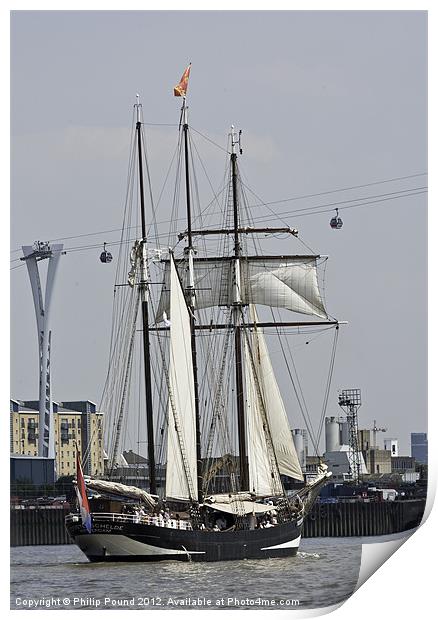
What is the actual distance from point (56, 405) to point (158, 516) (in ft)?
9.16

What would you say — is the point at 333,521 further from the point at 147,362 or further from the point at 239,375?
the point at 147,362

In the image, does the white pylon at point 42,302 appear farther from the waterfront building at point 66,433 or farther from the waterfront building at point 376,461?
the waterfront building at point 376,461

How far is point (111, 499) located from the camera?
13.2m

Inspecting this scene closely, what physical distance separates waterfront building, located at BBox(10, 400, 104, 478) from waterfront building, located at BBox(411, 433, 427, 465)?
2270mm

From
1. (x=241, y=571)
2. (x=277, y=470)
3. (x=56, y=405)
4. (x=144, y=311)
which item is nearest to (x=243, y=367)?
(x=277, y=470)

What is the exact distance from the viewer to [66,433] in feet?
37.6

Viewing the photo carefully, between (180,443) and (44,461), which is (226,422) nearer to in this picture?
(180,443)

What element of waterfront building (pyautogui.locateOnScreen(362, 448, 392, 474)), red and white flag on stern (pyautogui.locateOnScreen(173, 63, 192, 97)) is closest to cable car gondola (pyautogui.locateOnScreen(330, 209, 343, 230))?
red and white flag on stern (pyautogui.locateOnScreen(173, 63, 192, 97))

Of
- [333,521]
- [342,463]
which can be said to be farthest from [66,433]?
[342,463]

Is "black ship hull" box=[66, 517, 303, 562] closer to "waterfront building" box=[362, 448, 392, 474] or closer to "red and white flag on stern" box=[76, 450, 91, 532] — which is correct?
"red and white flag on stern" box=[76, 450, 91, 532]

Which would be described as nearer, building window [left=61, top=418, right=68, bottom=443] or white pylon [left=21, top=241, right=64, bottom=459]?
white pylon [left=21, top=241, right=64, bottom=459]

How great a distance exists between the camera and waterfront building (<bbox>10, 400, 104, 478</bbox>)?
1005 cm

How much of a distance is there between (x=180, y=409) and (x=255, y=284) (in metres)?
1.98

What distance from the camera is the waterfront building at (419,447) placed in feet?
30.3
